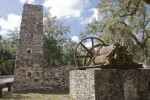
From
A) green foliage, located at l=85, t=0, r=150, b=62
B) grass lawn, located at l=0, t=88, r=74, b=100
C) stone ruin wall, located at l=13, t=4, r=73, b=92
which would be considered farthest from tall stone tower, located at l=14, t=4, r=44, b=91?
green foliage, located at l=85, t=0, r=150, b=62

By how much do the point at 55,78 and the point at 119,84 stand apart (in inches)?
273

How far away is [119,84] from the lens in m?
4.36

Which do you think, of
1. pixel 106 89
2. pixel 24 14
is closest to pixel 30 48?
pixel 24 14

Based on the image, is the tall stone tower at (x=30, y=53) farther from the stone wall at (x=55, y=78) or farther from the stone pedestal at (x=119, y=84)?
the stone pedestal at (x=119, y=84)

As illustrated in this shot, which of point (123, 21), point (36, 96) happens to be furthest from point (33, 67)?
point (123, 21)

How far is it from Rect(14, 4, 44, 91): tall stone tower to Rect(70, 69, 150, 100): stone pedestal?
6535mm

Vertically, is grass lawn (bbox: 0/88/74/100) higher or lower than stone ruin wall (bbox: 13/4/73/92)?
Answer: lower

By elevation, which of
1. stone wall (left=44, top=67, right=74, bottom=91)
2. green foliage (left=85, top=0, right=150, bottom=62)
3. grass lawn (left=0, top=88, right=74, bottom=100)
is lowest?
grass lawn (left=0, top=88, right=74, bottom=100)

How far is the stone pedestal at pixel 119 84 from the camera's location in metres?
4.26

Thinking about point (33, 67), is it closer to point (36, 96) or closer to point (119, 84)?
point (36, 96)

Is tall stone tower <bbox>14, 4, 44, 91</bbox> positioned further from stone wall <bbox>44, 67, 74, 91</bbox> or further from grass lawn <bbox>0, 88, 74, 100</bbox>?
grass lawn <bbox>0, 88, 74, 100</bbox>

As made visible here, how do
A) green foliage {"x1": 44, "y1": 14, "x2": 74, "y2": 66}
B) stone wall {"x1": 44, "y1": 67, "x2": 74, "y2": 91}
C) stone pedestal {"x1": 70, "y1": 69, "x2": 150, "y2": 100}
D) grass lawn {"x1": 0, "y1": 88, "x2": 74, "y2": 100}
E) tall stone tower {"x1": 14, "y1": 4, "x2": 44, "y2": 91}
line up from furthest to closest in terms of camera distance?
green foliage {"x1": 44, "y1": 14, "x2": 74, "y2": 66} → stone wall {"x1": 44, "y1": 67, "x2": 74, "y2": 91} → tall stone tower {"x1": 14, "y1": 4, "x2": 44, "y2": 91} → grass lawn {"x1": 0, "y1": 88, "x2": 74, "y2": 100} → stone pedestal {"x1": 70, "y1": 69, "x2": 150, "y2": 100}

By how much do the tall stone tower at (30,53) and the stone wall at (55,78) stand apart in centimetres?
43

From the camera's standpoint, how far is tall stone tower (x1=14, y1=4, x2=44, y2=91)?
9824 mm
